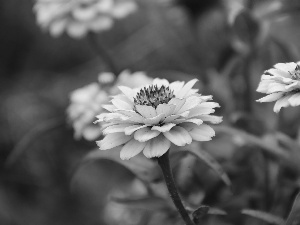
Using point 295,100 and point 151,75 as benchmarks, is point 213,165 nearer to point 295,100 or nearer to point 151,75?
point 295,100

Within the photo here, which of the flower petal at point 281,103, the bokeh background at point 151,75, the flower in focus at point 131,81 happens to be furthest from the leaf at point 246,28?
the flower petal at point 281,103

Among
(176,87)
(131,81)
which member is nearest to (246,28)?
(131,81)

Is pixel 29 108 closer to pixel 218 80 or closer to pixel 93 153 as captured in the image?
pixel 218 80

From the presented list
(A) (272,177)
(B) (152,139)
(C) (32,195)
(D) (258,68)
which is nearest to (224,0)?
(D) (258,68)

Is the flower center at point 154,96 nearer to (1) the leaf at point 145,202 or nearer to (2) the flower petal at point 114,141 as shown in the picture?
(2) the flower petal at point 114,141

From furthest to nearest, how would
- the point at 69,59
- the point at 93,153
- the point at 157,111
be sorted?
1. the point at 69,59
2. the point at 93,153
3. the point at 157,111

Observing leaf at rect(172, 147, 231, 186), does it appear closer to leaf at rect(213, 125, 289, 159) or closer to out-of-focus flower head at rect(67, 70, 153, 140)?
leaf at rect(213, 125, 289, 159)
